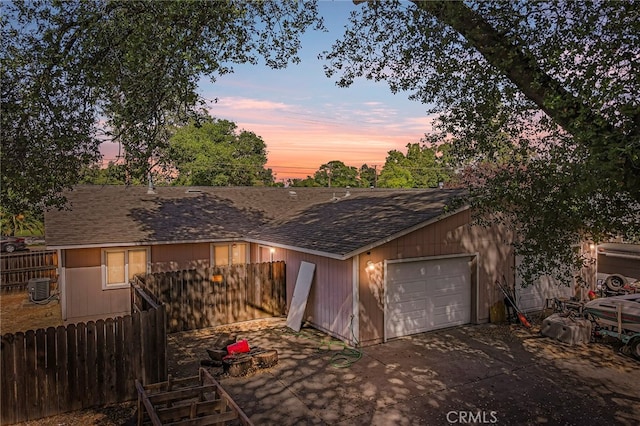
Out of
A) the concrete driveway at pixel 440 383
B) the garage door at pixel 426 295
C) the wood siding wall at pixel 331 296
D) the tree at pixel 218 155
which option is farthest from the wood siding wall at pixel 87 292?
the tree at pixel 218 155

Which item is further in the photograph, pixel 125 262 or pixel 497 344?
pixel 125 262

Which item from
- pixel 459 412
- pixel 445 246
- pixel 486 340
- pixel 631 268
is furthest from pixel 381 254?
pixel 631 268

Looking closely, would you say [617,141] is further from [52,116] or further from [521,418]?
[52,116]

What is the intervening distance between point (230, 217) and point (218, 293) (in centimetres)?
538

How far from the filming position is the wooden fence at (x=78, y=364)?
23.1 ft

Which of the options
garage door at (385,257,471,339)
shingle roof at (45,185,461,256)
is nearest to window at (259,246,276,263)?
shingle roof at (45,185,461,256)

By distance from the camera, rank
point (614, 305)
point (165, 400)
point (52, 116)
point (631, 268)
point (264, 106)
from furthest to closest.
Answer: point (631, 268), point (264, 106), point (614, 305), point (52, 116), point (165, 400)

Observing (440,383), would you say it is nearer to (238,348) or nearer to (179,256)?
(238,348)

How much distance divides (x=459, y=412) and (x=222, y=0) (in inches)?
317

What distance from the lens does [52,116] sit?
6.94 meters

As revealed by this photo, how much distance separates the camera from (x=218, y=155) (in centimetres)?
4094

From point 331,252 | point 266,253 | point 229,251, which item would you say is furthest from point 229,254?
point 331,252

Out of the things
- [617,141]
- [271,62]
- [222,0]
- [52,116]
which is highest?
[222,0]

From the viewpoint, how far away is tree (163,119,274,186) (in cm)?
3881
